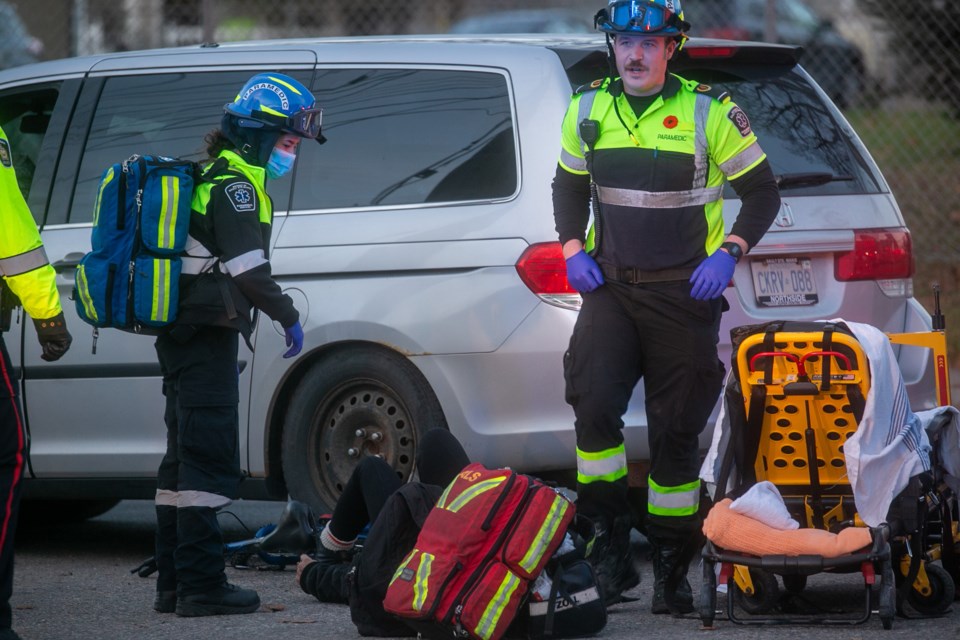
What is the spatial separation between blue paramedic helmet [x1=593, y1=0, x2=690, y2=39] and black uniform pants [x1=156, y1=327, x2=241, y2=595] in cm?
159

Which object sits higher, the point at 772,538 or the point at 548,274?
the point at 548,274

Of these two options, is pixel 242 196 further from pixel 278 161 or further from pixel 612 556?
pixel 612 556

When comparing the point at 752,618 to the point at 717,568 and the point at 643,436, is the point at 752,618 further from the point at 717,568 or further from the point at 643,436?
the point at 643,436

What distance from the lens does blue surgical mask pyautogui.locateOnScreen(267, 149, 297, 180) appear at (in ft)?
17.3

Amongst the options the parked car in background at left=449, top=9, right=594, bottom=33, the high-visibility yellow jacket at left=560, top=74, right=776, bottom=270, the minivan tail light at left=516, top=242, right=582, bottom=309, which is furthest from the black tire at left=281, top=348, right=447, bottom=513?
the parked car in background at left=449, top=9, right=594, bottom=33

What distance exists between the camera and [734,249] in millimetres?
5008

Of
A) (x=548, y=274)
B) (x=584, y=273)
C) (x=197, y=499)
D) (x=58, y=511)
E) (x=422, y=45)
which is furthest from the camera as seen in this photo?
(x=58, y=511)

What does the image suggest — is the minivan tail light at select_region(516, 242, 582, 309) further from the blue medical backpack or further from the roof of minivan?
the blue medical backpack

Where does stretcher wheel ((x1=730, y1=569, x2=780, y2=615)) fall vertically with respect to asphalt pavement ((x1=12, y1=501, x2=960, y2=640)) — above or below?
above

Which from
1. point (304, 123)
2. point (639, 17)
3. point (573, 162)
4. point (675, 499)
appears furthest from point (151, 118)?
point (675, 499)

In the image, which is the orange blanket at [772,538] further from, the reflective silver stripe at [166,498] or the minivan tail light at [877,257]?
the reflective silver stripe at [166,498]

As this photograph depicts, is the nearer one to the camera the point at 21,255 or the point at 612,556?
the point at 21,255

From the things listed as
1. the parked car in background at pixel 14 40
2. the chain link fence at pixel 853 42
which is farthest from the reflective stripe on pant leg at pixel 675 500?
the parked car in background at pixel 14 40

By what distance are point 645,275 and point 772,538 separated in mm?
938
